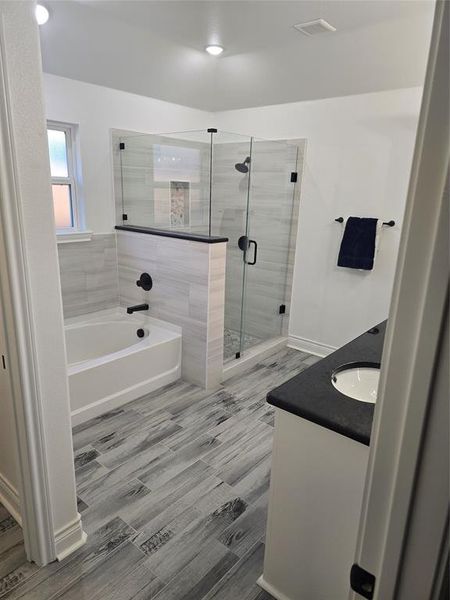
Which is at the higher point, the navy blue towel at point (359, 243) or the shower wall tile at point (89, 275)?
the navy blue towel at point (359, 243)

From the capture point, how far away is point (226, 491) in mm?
2176

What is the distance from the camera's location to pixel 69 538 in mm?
1769

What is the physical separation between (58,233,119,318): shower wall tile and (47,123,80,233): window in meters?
0.22

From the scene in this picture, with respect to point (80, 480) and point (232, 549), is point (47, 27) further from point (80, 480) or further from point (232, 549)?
point (232, 549)

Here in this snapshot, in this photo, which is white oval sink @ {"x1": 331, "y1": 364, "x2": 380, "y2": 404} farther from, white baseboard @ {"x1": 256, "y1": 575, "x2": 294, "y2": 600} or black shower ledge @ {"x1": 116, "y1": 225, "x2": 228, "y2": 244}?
black shower ledge @ {"x1": 116, "y1": 225, "x2": 228, "y2": 244}

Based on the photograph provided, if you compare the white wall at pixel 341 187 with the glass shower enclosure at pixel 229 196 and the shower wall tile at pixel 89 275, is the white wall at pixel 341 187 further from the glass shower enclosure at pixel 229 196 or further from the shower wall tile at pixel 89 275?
the shower wall tile at pixel 89 275

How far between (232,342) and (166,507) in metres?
1.87

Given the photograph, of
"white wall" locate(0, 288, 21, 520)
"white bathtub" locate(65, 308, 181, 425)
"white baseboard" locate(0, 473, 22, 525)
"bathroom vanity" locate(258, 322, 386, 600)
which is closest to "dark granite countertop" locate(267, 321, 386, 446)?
"bathroom vanity" locate(258, 322, 386, 600)

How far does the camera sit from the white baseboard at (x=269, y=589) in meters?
1.59

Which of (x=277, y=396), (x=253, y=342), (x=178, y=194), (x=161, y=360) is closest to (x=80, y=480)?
(x=161, y=360)

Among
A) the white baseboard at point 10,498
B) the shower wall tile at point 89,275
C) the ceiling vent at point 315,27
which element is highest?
the ceiling vent at point 315,27

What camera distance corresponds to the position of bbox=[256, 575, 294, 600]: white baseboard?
5.21ft

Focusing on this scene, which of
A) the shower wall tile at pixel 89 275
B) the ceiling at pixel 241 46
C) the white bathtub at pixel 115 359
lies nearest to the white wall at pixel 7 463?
the white bathtub at pixel 115 359

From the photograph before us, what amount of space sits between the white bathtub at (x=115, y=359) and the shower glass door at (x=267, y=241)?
34.3 inches
